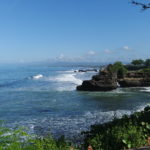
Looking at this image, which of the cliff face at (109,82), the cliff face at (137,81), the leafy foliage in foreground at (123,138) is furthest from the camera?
the cliff face at (137,81)

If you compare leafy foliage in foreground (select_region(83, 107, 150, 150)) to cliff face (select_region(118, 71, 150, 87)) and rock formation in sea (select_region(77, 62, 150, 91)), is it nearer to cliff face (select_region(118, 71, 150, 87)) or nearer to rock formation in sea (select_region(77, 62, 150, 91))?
rock formation in sea (select_region(77, 62, 150, 91))

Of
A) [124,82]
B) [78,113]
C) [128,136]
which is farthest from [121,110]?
[124,82]

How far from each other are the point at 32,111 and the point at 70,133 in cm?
1112

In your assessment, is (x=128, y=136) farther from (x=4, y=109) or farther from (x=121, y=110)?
(x=4, y=109)

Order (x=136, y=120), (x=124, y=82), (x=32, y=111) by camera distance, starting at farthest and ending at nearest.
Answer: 1. (x=124, y=82)
2. (x=32, y=111)
3. (x=136, y=120)

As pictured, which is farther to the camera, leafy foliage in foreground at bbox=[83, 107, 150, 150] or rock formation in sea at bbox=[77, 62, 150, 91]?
rock formation in sea at bbox=[77, 62, 150, 91]

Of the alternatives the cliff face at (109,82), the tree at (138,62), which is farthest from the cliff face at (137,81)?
the tree at (138,62)

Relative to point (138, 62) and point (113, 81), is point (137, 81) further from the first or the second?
point (138, 62)

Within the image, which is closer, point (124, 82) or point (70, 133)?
point (70, 133)

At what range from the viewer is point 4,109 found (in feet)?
98.3

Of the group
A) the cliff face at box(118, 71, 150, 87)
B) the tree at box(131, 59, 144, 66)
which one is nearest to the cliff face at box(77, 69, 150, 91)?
the cliff face at box(118, 71, 150, 87)

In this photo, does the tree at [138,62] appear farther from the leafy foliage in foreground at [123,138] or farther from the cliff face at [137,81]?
the leafy foliage in foreground at [123,138]

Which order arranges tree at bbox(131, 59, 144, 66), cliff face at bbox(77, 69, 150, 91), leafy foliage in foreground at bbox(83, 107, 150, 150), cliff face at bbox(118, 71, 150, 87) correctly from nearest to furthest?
leafy foliage in foreground at bbox(83, 107, 150, 150)
cliff face at bbox(77, 69, 150, 91)
cliff face at bbox(118, 71, 150, 87)
tree at bbox(131, 59, 144, 66)

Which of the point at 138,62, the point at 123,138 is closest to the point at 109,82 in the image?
the point at 123,138
